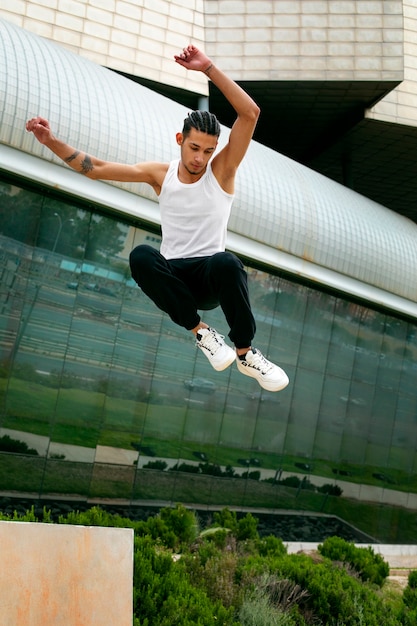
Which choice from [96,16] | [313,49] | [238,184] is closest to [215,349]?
[238,184]

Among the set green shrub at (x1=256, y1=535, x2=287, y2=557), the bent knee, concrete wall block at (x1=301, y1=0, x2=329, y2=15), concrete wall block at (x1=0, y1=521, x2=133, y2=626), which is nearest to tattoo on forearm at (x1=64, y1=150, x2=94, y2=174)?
the bent knee

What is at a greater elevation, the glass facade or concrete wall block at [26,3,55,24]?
concrete wall block at [26,3,55,24]

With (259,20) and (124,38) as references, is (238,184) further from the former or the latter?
(259,20)

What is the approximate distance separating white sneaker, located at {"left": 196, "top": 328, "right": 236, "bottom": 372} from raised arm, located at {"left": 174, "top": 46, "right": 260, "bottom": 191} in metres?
1.12

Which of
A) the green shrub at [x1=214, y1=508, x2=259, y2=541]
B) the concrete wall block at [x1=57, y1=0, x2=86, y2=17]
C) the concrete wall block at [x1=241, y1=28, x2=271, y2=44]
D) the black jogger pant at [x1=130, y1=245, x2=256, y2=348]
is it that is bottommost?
the green shrub at [x1=214, y1=508, x2=259, y2=541]

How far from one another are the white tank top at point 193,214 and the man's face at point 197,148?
20 centimetres

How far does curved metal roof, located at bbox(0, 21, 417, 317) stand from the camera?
12336mm

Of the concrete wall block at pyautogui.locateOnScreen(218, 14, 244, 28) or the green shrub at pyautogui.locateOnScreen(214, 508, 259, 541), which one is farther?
the concrete wall block at pyautogui.locateOnScreen(218, 14, 244, 28)

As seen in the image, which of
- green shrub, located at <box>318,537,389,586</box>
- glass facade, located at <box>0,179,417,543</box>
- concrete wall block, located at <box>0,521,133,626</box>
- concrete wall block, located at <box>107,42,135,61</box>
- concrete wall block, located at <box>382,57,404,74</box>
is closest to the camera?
concrete wall block, located at <box>0,521,133,626</box>

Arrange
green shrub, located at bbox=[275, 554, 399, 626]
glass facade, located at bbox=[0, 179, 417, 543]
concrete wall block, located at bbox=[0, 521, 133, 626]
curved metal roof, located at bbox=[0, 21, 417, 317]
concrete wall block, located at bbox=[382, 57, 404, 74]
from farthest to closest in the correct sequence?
concrete wall block, located at bbox=[382, 57, 404, 74] < glass facade, located at bbox=[0, 179, 417, 543] < curved metal roof, located at bbox=[0, 21, 417, 317] < green shrub, located at bbox=[275, 554, 399, 626] < concrete wall block, located at bbox=[0, 521, 133, 626]

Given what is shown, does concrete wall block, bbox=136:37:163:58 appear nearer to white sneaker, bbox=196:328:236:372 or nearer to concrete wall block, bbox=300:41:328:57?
concrete wall block, bbox=300:41:328:57

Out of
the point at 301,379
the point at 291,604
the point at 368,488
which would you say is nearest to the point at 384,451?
the point at 368,488

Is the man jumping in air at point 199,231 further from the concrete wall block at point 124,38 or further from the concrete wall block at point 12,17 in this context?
the concrete wall block at point 124,38

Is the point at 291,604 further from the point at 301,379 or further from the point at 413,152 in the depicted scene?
the point at 413,152
